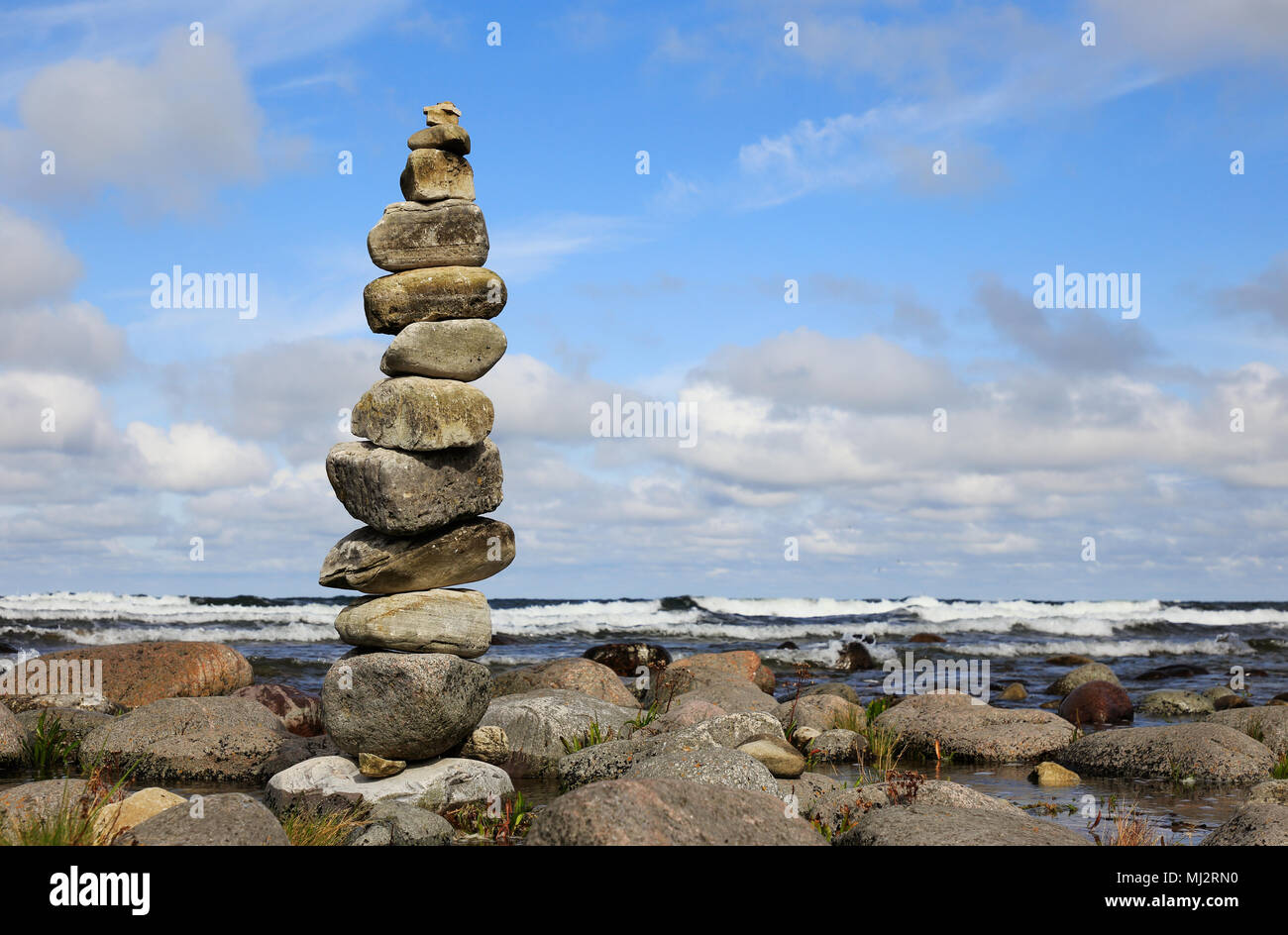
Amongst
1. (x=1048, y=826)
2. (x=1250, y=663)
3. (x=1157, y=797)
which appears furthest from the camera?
(x=1250, y=663)

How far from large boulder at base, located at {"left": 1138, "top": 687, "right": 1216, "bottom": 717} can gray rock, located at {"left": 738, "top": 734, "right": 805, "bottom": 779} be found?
471 inches

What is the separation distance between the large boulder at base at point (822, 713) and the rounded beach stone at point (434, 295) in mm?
8434

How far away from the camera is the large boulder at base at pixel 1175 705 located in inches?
797

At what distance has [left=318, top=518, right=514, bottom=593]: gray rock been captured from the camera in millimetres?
11008

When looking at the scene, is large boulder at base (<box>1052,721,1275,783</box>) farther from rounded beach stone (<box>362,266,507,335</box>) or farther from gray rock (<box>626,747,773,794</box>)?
rounded beach stone (<box>362,266,507,335</box>)

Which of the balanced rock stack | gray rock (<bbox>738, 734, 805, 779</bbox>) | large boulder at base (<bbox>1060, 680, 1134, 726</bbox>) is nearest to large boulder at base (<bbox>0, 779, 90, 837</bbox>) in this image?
the balanced rock stack

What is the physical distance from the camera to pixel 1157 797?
12.6 metres

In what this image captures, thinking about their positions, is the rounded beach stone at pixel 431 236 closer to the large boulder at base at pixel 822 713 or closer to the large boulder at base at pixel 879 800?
the large boulder at base at pixel 879 800

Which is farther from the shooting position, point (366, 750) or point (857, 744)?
point (857, 744)
